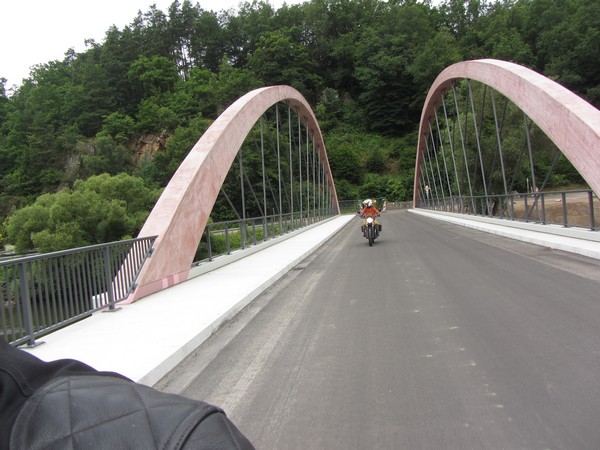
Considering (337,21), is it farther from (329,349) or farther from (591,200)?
(329,349)

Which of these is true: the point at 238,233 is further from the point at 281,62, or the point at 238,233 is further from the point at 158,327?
the point at 281,62

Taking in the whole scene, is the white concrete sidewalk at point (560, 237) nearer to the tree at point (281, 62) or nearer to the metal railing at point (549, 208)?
the metal railing at point (549, 208)

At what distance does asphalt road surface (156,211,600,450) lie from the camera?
2855 mm

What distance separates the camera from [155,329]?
18.4 feet

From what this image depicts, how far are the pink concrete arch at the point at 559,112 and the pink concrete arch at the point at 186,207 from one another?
27.8ft

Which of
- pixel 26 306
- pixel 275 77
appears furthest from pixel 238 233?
pixel 275 77

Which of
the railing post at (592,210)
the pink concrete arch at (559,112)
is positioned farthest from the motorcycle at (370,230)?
the railing post at (592,210)

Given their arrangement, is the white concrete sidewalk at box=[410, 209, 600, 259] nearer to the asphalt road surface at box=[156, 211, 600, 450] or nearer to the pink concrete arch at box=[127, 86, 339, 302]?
the asphalt road surface at box=[156, 211, 600, 450]

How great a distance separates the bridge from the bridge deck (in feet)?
0.10

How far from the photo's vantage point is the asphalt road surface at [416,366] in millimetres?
2855

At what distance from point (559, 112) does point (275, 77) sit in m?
72.2

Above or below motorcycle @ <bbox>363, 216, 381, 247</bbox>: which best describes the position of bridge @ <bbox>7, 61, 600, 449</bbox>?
below

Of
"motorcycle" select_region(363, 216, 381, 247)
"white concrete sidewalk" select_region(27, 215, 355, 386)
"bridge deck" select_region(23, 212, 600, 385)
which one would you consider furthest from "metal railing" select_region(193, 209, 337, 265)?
"motorcycle" select_region(363, 216, 381, 247)

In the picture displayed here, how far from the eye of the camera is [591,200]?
11.3 meters
